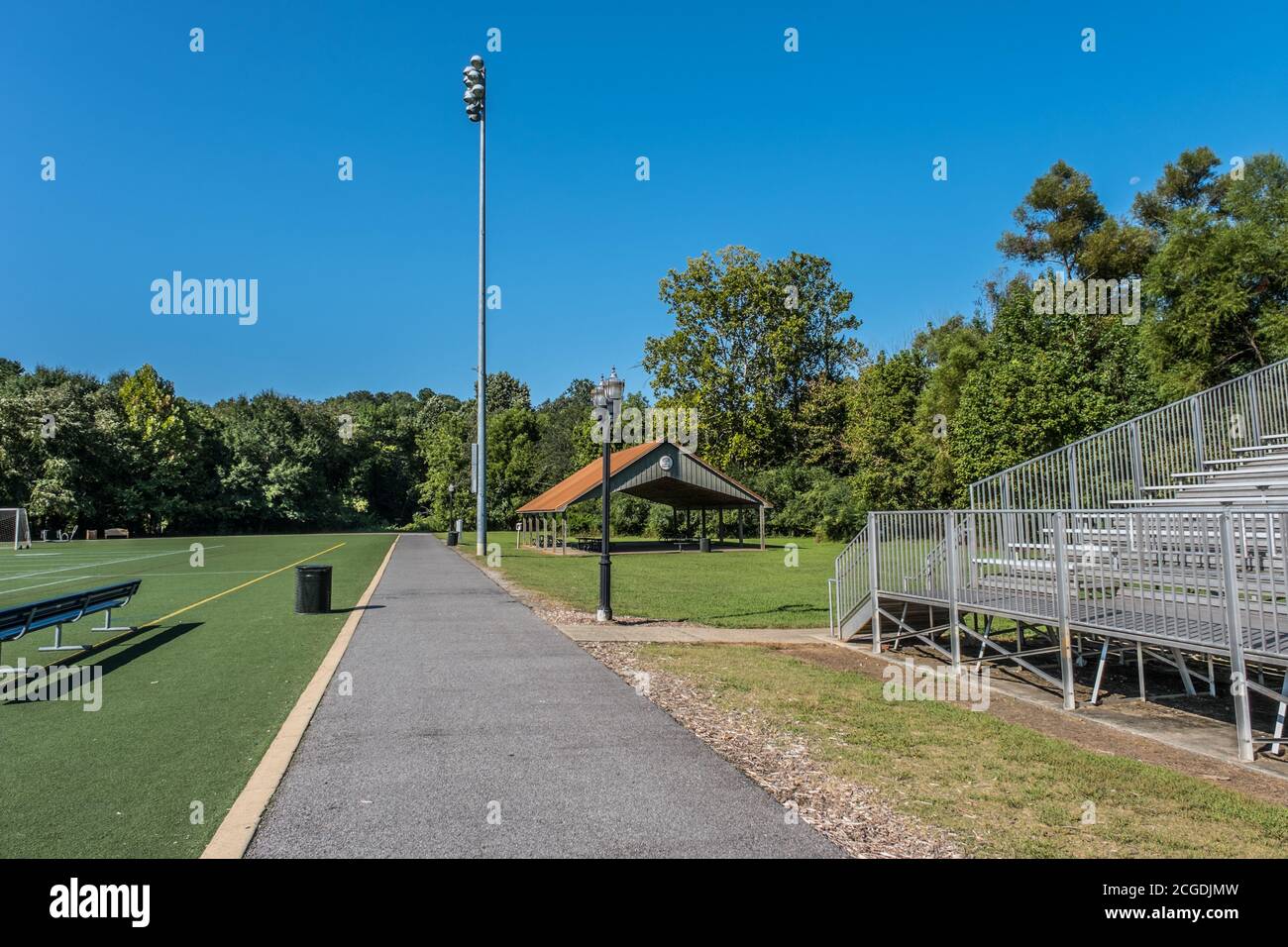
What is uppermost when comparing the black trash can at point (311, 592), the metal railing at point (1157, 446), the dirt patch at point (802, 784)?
the metal railing at point (1157, 446)

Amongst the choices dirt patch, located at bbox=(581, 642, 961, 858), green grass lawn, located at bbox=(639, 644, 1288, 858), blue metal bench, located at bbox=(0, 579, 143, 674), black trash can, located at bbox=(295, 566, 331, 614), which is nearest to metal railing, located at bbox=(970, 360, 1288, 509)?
green grass lawn, located at bbox=(639, 644, 1288, 858)

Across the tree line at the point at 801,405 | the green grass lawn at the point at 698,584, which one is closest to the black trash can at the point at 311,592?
the green grass lawn at the point at 698,584

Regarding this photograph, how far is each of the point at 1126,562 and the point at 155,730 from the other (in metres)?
9.42

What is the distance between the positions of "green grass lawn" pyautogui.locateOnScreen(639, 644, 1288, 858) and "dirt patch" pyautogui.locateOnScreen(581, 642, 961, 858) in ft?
0.56

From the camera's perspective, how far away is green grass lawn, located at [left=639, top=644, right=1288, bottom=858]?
4734 mm

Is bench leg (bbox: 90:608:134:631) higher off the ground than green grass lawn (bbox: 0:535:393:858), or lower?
higher

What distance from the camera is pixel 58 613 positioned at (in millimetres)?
10188

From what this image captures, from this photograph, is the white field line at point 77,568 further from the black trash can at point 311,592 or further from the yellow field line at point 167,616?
the black trash can at point 311,592

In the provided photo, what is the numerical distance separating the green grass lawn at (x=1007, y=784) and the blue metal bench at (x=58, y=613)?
25.5 ft

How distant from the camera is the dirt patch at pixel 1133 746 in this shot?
5.89 m

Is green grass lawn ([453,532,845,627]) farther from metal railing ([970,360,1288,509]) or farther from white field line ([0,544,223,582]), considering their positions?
white field line ([0,544,223,582])

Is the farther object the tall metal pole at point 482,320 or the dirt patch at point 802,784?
the tall metal pole at point 482,320

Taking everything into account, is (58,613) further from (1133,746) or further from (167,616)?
(1133,746)

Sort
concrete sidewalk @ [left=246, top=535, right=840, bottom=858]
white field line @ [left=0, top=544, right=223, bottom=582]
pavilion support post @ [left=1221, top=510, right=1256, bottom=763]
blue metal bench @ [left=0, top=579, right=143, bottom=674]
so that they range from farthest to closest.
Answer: white field line @ [left=0, top=544, right=223, bottom=582]
blue metal bench @ [left=0, top=579, right=143, bottom=674]
pavilion support post @ [left=1221, top=510, right=1256, bottom=763]
concrete sidewalk @ [left=246, top=535, right=840, bottom=858]
